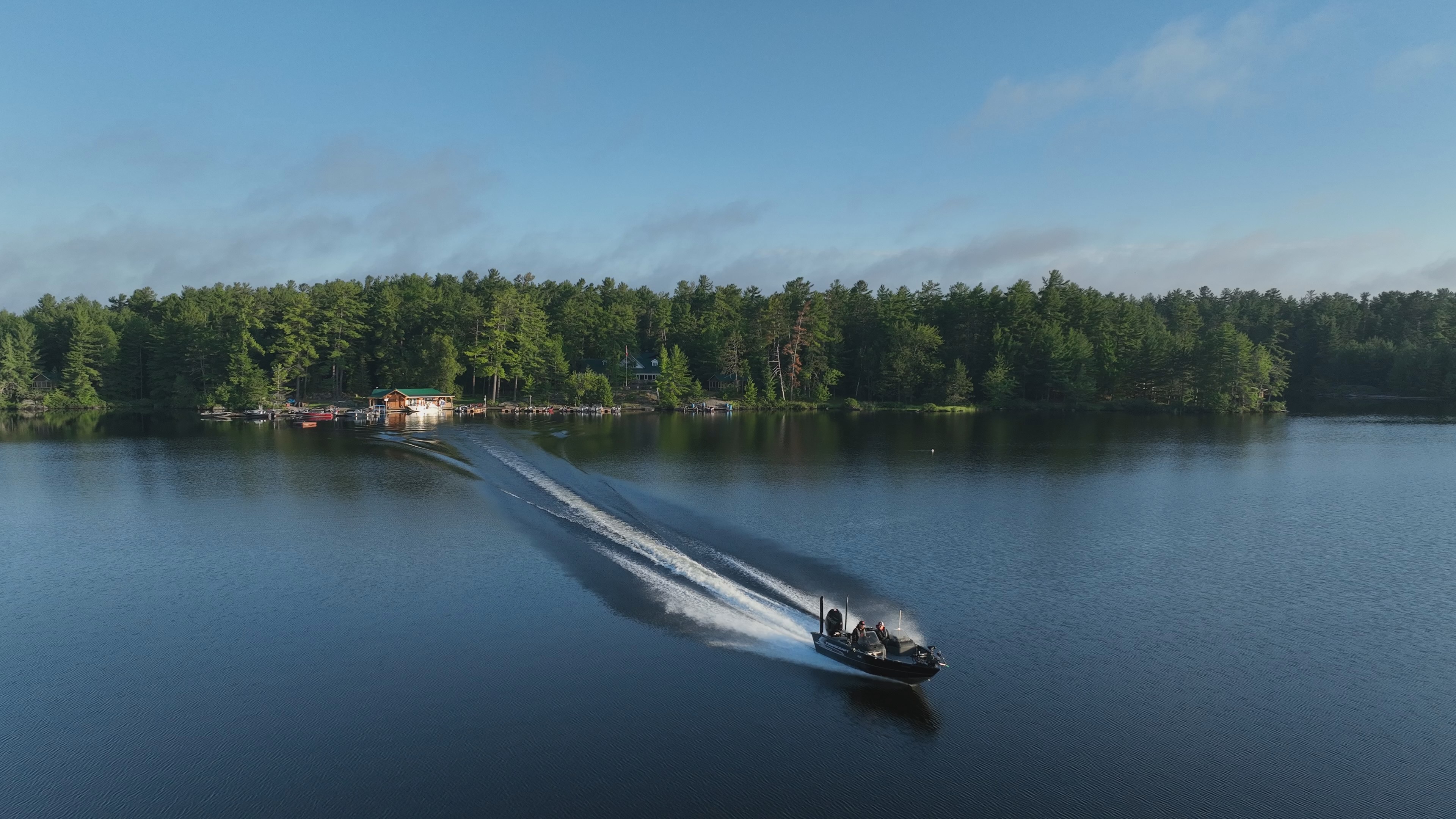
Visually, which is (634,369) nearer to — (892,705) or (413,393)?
(413,393)

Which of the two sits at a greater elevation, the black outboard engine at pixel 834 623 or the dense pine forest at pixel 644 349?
the dense pine forest at pixel 644 349

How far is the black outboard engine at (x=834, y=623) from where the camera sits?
23.0 meters

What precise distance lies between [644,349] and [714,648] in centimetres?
11546

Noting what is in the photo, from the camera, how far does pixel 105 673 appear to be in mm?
21875

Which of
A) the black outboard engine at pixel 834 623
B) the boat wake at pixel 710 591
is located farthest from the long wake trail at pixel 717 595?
the black outboard engine at pixel 834 623

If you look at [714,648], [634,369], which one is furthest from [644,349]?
[714,648]

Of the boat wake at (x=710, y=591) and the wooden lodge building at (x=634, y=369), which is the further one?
the wooden lodge building at (x=634, y=369)

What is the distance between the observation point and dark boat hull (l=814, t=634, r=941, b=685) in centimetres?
2094

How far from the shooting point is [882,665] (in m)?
21.3

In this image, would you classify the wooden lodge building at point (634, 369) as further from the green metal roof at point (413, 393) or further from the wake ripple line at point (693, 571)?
the wake ripple line at point (693, 571)

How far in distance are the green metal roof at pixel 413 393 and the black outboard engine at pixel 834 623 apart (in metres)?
97.8

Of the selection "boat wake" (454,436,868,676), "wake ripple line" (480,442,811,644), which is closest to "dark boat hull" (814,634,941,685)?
"boat wake" (454,436,868,676)

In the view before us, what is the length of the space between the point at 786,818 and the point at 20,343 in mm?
141374

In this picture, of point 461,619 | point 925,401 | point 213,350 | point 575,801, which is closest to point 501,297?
point 213,350
